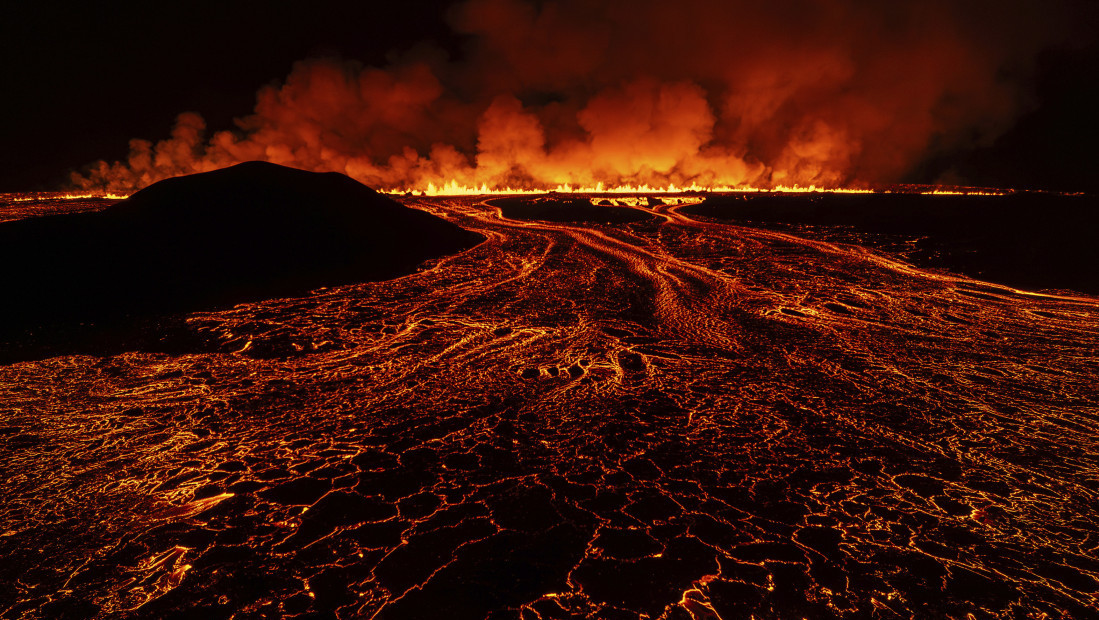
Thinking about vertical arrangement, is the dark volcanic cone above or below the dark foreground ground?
above

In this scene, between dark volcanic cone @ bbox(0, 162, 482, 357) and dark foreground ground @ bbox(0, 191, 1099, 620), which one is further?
dark volcanic cone @ bbox(0, 162, 482, 357)

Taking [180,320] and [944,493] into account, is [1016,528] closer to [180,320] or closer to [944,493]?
[944,493]

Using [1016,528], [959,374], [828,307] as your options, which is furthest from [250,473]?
[828,307]

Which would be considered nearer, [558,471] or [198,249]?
[558,471]

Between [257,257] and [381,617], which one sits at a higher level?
[257,257]

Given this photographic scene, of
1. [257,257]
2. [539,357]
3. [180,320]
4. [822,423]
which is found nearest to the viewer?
[822,423]

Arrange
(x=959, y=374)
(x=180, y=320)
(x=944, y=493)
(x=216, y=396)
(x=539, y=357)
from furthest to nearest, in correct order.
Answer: (x=180, y=320), (x=539, y=357), (x=959, y=374), (x=216, y=396), (x=944, y=493)
